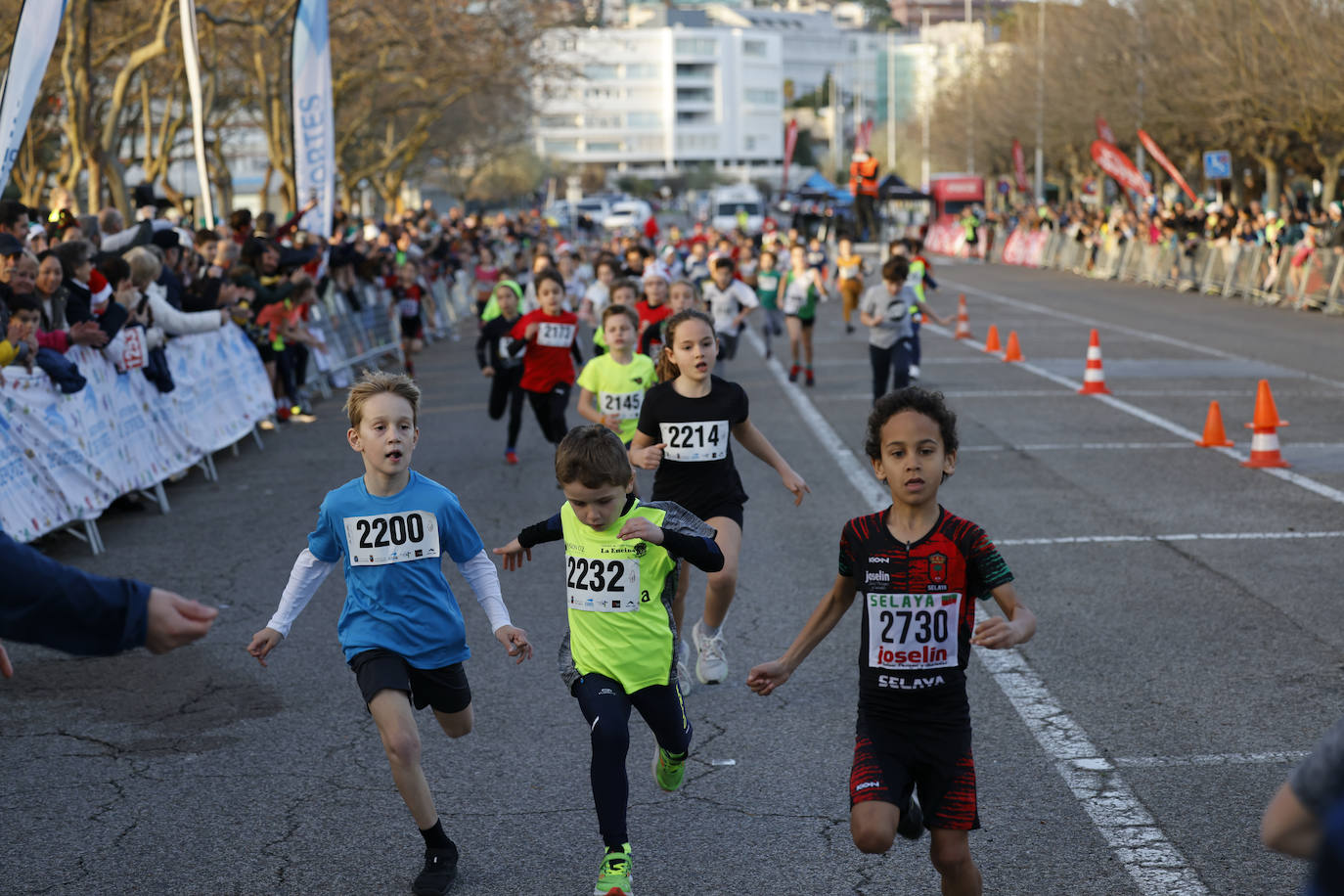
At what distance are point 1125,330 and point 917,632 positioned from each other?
22.6 m

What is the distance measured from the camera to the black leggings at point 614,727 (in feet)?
15.4

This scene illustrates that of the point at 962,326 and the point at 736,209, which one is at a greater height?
the point at 736,209

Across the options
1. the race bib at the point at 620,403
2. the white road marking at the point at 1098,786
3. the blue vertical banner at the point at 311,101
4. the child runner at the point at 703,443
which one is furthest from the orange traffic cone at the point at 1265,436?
the blue vertical banner at the point at 311,101

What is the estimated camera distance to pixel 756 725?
638 cm


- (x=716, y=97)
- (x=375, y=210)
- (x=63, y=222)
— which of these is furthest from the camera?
(x=716, y=97)

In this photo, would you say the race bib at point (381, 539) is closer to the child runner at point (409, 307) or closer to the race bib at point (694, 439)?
the race bib at point (694, 439)

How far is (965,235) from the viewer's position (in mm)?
62906

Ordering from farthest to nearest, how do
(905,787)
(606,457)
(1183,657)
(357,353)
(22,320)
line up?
(357,353) → (22,320) → (1183,657) → (606,457) → (905,787)

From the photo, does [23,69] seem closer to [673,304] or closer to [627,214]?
[673,304]

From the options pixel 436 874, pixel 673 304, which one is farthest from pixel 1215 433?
pixel 436 874

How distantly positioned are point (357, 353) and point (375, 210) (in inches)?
1871

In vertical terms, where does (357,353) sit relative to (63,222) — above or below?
below

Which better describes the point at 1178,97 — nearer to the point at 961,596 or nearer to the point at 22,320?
the point at 22,320

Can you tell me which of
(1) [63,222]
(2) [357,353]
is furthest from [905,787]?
(2) [357,353]
